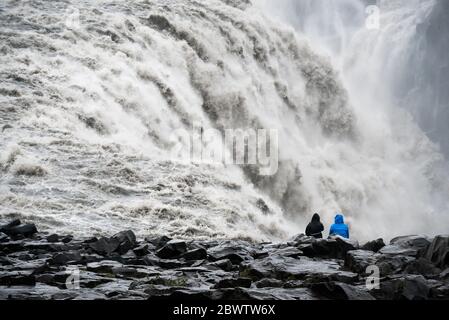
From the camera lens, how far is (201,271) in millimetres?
8438

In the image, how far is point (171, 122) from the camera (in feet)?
77.1

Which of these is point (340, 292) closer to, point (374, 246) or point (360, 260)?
point (360, 260)

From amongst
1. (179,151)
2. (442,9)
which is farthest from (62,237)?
(442,9)

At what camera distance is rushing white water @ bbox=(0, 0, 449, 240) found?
1702 centimetres

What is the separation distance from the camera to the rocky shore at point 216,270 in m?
6.30

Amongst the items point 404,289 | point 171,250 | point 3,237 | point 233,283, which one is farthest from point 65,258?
point 404,289

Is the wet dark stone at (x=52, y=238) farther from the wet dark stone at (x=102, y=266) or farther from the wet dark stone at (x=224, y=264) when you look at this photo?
the wet dark stone at (x=224, y=264)

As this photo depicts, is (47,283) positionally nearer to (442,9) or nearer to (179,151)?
(179,151)

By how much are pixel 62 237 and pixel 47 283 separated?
4875 millimetres

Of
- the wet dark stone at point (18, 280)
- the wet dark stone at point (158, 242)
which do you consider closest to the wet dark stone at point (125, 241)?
the wet dark stone at point (158, 242)

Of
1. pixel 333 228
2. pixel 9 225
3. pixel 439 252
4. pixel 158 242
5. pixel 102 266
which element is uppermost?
pixel 333 228

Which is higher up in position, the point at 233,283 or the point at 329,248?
the point at 329,248

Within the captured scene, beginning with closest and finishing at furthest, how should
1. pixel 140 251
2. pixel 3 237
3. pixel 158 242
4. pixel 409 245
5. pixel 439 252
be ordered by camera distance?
pixel 439 252
pixel 409 245
pixel 140 251
pixel 3 237
pixel 158 242

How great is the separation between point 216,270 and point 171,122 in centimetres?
1533
